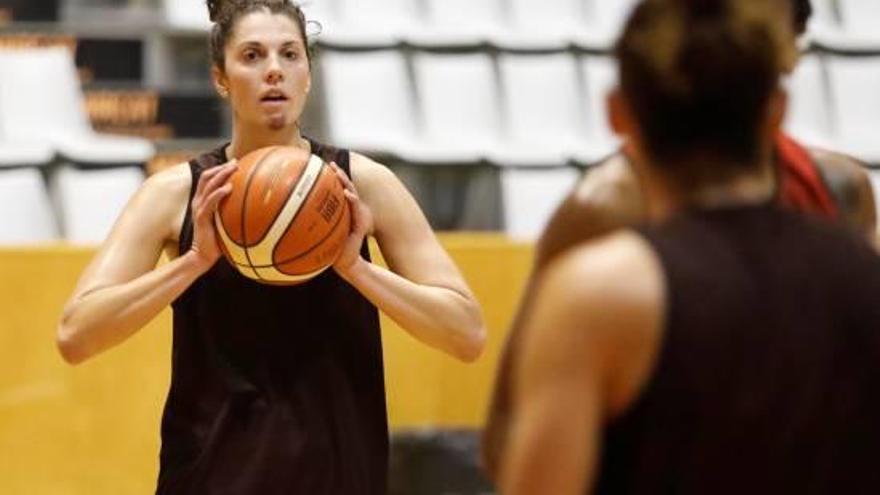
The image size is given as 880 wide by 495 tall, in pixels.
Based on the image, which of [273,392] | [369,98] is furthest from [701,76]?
[369,98]

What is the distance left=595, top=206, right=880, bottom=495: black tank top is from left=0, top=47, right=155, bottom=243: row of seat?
4845mm

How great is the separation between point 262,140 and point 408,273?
1.39 ft

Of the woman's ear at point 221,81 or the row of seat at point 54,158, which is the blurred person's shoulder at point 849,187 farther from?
the row of seat at point 54,158

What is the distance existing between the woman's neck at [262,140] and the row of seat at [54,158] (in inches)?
110

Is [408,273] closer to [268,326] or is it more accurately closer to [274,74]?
[268,326]

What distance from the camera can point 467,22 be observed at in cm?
811

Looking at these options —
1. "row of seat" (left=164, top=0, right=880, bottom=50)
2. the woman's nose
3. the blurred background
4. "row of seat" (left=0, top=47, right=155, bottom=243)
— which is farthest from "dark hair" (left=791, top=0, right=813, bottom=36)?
"row of seat" (left=164, top=0, right=880, bottom=50)

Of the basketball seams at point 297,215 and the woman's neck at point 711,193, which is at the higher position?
the woman's neck at point 711,193

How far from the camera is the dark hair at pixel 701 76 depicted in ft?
6.25

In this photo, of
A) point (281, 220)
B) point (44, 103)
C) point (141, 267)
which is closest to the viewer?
point (281, 220)

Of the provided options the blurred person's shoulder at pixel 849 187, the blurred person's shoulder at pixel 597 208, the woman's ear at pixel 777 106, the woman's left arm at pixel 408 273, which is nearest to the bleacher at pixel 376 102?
the woman's left arm at pixel 408 273

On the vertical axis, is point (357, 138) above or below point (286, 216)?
below

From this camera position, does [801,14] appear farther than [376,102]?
No

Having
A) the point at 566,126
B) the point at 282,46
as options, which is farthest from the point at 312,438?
the point at 566,126
